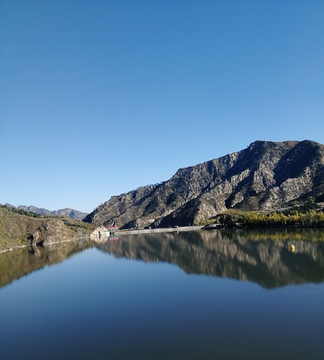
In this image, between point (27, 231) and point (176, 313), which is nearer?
point (176, 313)

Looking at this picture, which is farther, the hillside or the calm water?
the hillside

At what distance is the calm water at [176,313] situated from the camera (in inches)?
865

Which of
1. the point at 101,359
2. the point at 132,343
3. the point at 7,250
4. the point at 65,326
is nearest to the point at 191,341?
the point at 132,343

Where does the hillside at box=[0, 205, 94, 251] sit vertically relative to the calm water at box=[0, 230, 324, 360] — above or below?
above

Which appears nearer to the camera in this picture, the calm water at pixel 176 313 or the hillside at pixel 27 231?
the calm water at pixel 176 313

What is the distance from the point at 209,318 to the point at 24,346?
56.3 ft

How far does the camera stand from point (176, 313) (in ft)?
99.1

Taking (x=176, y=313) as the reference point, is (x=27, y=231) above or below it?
above

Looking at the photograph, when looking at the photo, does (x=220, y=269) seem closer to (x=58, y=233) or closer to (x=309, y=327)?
(x=309, y=327)

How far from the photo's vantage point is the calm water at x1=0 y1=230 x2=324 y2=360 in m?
22.0

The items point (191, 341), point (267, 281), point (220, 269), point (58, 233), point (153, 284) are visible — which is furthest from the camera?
point (58, 233)

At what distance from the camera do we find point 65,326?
29.3 m

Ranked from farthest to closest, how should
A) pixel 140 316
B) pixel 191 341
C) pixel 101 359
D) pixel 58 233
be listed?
pixel 58 233, pixel 140 316, pixel 191 341, pixel 101 359

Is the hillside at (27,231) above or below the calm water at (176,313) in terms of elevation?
above
